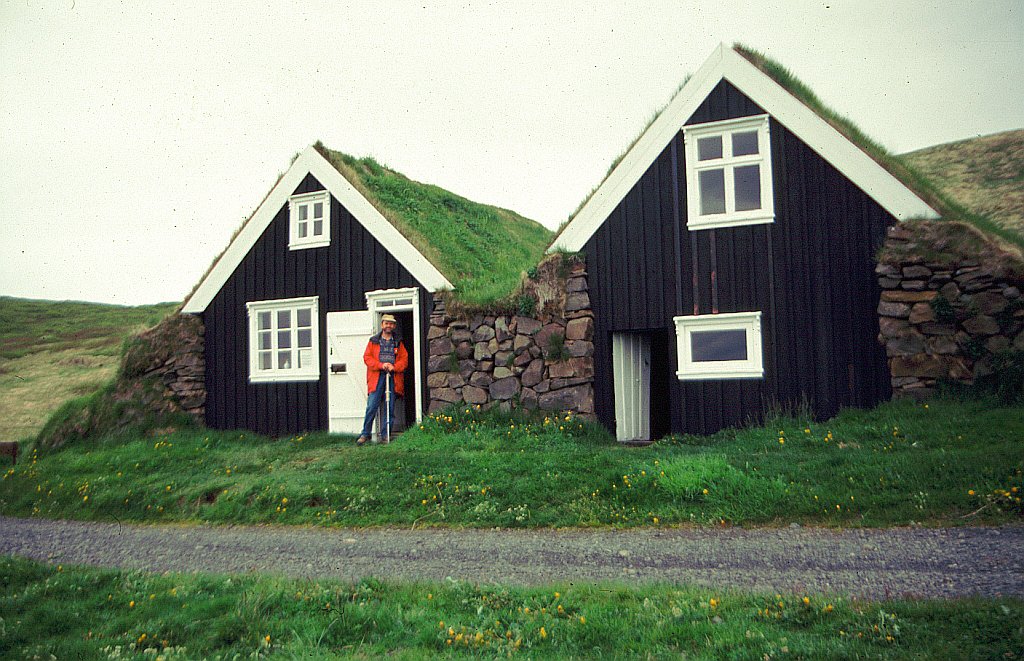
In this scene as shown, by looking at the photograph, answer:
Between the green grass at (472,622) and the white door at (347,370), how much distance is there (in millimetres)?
8895

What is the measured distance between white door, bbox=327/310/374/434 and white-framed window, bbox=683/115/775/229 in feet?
23.3

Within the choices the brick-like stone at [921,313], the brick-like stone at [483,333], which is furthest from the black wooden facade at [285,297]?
the brick-like stone at [921,313]

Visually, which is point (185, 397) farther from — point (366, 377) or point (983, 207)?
point (983, 207)

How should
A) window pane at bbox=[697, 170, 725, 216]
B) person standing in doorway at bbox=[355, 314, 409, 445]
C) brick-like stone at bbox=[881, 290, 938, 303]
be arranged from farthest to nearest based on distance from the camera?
person standing in doorway at bbox=[355, 314, 409, 445], window pane at bbox=[697, 170, 725, 216], brick-like stone at bbox=[881, 290, 938, 303]

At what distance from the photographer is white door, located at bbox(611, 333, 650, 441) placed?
13.4m

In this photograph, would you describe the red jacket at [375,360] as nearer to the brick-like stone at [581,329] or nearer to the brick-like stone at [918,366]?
the brick-like stone at [581,329]

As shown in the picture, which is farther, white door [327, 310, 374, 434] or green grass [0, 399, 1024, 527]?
white door [327, 310, 374, 434]

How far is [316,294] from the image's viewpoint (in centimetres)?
1620

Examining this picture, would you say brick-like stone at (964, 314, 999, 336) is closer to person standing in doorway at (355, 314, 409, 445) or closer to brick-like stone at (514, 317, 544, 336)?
brick-like stone at (514, 317, 544, 336)

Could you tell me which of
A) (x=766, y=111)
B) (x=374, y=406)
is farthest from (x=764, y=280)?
(x=374, y=406)

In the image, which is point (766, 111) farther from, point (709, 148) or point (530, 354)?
point (530, 354)

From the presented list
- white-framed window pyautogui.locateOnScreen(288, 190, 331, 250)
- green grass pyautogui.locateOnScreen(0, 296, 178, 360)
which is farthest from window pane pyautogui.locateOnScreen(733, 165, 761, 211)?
green grass pyautogui.locateOnScreen(0, 296, 178, 360)

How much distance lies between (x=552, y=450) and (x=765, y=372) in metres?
3.81

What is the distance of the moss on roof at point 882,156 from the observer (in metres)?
11.6
